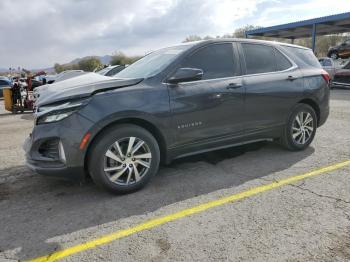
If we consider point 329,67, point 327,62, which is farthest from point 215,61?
point 327,62

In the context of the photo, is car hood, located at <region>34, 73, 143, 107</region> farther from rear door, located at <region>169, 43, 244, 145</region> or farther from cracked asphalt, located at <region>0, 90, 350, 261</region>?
cracked asphalt, located at <region>0, 90, 350, 261</region>

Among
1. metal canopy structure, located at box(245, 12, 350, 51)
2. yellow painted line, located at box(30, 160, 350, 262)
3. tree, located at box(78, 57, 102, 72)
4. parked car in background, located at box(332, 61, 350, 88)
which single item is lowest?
yellow painted line, located at box(30, 160, 350, 262)

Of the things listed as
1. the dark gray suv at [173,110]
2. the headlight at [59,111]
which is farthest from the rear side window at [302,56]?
the headlight at [59,111]

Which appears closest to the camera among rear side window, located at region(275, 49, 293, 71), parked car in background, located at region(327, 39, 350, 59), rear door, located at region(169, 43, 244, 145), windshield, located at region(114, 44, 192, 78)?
Result: rear door, located at region(169, 43, 244, 145)

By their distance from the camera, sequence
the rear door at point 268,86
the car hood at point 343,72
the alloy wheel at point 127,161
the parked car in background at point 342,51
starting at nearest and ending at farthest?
1. the alloy wheel at point 127,161
2. the rear door at point 268,86
3. the car hood at point 343,72
4. the parked car in background at point 342,51

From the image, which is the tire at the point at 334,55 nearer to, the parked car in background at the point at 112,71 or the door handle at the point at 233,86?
the parked car in background at the point at 112,71

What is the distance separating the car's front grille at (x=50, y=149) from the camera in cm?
361

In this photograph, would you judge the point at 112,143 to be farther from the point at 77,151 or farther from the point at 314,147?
the point at 314,147

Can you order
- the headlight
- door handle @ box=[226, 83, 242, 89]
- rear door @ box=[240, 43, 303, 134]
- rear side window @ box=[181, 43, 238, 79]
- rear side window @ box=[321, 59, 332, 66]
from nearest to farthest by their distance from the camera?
1. the headlight
2. rear side window @ box=[181, 43, 238, 79]
3. door handle @ box=[226, 83, 242, 89]
4. rear door @ box=[240, 43, 303, 134]
5. rear side window @ box=[321, 59, 332, 66]

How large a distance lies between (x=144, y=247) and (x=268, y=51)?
3.60 m

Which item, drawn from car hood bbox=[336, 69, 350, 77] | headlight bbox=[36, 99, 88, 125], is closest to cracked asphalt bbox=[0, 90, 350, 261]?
headlight bbox=[36, 99, 88, 125]

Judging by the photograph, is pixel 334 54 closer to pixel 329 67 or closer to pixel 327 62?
pixel 327 62

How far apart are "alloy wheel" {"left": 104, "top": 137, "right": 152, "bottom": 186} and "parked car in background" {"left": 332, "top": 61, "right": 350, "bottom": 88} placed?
14.9 m

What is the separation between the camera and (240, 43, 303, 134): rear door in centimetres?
476
